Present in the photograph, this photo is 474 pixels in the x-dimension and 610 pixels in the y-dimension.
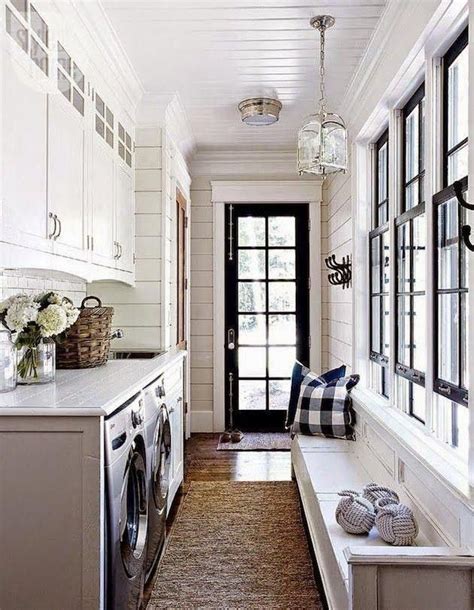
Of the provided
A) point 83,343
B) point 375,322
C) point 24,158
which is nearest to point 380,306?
point 375,322

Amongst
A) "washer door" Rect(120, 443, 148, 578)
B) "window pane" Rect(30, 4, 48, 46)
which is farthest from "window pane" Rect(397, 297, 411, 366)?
"window pane" Rect(30, 4, 48, 46)

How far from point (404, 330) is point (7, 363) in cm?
188

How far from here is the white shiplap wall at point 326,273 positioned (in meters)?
4.25

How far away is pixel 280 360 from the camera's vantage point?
5.45 metres

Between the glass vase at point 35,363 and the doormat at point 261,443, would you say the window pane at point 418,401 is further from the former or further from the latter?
the doormat at point 261,443

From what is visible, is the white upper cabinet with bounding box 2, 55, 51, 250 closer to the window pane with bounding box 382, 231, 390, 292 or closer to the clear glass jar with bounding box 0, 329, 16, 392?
the clear glass jar with bounding box 0, 329, 16, 392

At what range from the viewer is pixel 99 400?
1964 millimetres

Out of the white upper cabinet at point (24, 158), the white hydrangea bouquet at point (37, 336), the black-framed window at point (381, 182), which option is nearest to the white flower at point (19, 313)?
the white hydrangea bouquet at point (37, 336)

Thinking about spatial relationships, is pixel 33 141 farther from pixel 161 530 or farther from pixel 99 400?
pixel 161 530

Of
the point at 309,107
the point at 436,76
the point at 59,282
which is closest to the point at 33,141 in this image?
the point at 59,282

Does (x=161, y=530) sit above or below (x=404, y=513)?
below

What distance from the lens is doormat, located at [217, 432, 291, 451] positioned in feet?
16.0

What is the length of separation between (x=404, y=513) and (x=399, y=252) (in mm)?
1447

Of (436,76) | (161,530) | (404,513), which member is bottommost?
(161,530)
